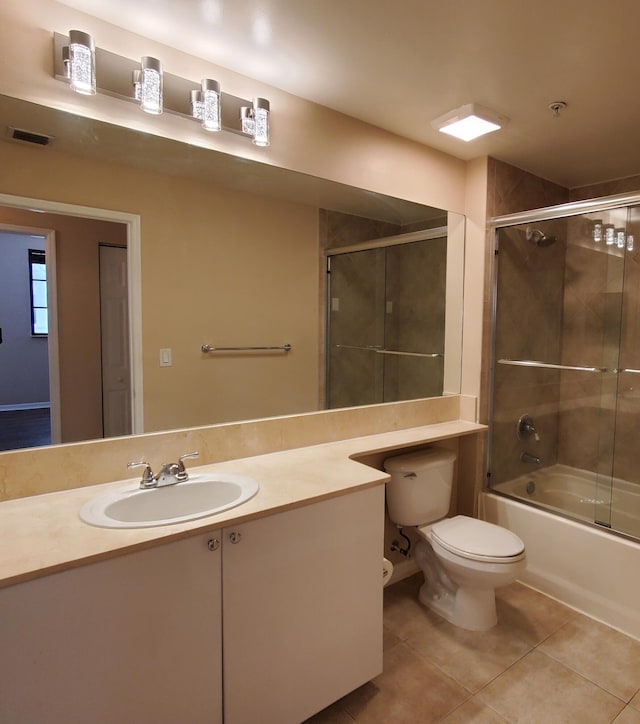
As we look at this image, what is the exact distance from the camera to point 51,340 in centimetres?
156

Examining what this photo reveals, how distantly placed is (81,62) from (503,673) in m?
2.68

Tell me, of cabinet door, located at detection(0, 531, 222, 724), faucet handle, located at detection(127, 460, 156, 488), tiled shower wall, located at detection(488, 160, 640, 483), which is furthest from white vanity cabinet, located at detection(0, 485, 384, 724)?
tiled shower wall, located at detection(488, 160, 640, 483)

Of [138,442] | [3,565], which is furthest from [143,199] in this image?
[3,565]

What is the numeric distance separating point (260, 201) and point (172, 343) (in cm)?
74

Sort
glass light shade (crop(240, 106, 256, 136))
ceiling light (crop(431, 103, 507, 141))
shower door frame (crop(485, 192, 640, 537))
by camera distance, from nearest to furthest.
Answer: glass light shade (crop(240, 106, 256, 136)) < ceiling light (crop(431, 103, 507, 141)) < shower door frame (crop(485, 192, 640, 537))

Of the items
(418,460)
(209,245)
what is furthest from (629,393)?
(209,245)

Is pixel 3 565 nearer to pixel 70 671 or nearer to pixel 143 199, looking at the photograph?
pixel 70 671

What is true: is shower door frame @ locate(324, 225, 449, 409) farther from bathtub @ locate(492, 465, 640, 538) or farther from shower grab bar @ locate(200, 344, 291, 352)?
bathtub @ locate(492, 465, 640, 538)

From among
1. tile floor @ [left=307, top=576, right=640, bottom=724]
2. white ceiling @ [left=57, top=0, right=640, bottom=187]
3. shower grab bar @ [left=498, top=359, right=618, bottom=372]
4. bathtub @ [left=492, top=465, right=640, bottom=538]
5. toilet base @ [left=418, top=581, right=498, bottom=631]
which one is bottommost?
tile floor @ [left=307, top=576, right=640, bottom=724]

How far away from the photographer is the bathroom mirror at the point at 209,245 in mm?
1503

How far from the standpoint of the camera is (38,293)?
5.22 ft

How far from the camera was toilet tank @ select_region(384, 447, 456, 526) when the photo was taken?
2.23 metres

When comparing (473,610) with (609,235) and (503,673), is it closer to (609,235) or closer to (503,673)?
(503,673)

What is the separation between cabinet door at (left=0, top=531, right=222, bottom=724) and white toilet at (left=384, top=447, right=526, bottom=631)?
117 centimetres
